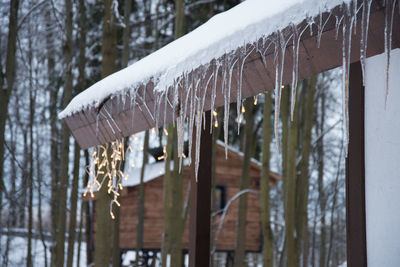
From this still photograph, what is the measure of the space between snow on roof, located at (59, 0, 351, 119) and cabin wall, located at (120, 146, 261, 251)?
26.7 feet

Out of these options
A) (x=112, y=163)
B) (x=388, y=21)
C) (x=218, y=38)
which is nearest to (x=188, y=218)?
(x=112, y=163)

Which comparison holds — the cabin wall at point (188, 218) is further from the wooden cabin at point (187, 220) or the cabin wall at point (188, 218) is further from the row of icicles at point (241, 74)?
the row of icicles at point (241, 74)

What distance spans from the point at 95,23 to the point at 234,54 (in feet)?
30.4

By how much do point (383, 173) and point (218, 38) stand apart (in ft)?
4.06

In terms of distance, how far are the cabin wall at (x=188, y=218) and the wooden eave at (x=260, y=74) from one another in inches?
297

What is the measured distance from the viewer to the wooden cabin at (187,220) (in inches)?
485

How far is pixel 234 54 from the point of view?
2.74m

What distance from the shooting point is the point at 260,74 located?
296cm

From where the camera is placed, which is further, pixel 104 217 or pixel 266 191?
pixel 266 191

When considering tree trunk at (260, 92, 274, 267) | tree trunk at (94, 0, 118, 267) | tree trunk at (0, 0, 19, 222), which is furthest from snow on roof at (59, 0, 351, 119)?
tree trunk at (0, 0, 19, 222)

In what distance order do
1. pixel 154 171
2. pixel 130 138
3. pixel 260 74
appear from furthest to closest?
pixel 154 171 < pixel 130 138 < pixel 260 74

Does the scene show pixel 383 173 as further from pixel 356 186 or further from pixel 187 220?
pixel 187 220

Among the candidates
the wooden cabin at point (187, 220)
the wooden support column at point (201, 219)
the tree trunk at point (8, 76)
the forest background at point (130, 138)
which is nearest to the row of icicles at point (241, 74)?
the wooden support column at point (201, 219)

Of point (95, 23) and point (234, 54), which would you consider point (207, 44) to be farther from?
point (95, 23)
